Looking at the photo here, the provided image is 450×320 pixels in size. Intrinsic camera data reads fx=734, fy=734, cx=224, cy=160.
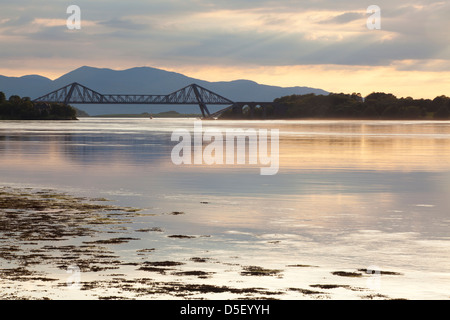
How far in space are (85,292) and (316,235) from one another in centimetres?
651

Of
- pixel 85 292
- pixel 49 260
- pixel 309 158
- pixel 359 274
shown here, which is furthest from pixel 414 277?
pixel 309 158

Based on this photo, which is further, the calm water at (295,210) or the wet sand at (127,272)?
the calm water at (295,210)

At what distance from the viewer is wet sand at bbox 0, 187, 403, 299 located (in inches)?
423

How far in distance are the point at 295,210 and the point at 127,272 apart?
8.77 meters

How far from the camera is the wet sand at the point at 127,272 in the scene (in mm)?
10750

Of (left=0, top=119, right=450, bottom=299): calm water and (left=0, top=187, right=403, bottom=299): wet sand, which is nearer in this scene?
(left=0, top=187, right=403, bottom=299): wet sand

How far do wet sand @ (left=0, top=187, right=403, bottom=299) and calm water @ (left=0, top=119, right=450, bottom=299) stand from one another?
0.15 meters

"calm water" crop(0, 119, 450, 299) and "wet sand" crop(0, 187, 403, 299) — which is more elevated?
"wet sand" crop(0, 187, 403, 299)

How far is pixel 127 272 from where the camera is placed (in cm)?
1205

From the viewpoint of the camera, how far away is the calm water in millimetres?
12859

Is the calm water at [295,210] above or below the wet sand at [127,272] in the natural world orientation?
below

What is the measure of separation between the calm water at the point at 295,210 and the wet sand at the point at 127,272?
15 centimetres

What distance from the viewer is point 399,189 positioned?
84.5ft

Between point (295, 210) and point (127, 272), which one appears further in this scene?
point (295, 210)
